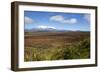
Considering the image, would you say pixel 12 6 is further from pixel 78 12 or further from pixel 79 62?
pixel 79 62

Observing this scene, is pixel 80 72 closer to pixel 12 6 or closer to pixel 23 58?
pixel 23 58

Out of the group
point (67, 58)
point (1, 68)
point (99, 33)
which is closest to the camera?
point (1, 68)

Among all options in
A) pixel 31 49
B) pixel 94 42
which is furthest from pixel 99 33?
pixel 31 49

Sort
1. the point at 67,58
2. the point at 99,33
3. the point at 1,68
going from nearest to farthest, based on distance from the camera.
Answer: the point at 1,68
the point at 67,58
the point at 99,33

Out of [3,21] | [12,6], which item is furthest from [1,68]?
[12,6]

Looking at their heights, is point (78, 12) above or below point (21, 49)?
above

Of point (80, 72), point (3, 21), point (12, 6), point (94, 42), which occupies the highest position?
point (12, 6)

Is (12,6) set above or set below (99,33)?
above

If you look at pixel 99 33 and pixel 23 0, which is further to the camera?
pixel 99 33

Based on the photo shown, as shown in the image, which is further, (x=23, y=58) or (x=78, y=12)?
(x=78, y=12)
